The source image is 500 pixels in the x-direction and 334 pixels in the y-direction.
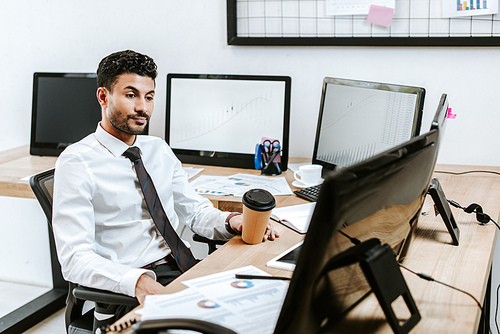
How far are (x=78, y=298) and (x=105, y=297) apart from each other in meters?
0.11

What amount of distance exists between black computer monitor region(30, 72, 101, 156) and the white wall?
0.23m

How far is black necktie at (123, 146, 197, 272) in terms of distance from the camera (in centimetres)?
163

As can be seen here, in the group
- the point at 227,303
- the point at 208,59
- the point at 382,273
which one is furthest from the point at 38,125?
the point at 382,273

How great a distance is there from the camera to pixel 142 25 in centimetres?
259

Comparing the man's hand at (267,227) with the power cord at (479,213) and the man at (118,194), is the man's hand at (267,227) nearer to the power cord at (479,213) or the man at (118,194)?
the man at (118,194)

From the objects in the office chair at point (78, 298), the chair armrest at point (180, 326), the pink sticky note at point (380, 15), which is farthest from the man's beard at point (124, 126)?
the pink sticky note at point (380, 15)

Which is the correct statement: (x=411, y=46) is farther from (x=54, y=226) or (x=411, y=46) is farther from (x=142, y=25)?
(x=54, y=226)

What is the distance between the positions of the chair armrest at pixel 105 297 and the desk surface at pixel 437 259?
0.18 m

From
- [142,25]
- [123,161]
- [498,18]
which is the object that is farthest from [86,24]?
[498,18]

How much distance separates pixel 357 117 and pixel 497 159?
666mm

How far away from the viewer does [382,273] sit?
0.93 meters

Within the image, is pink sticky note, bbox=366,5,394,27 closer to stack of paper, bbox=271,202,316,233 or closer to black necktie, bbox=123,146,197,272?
stack of paper, bbox=271,202,316,233

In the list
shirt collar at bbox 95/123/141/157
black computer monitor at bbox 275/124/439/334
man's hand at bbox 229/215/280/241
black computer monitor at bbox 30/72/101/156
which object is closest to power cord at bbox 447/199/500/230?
man's hand at bbox 229/215/280/241

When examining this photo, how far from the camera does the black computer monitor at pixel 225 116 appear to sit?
2297 millimetres
